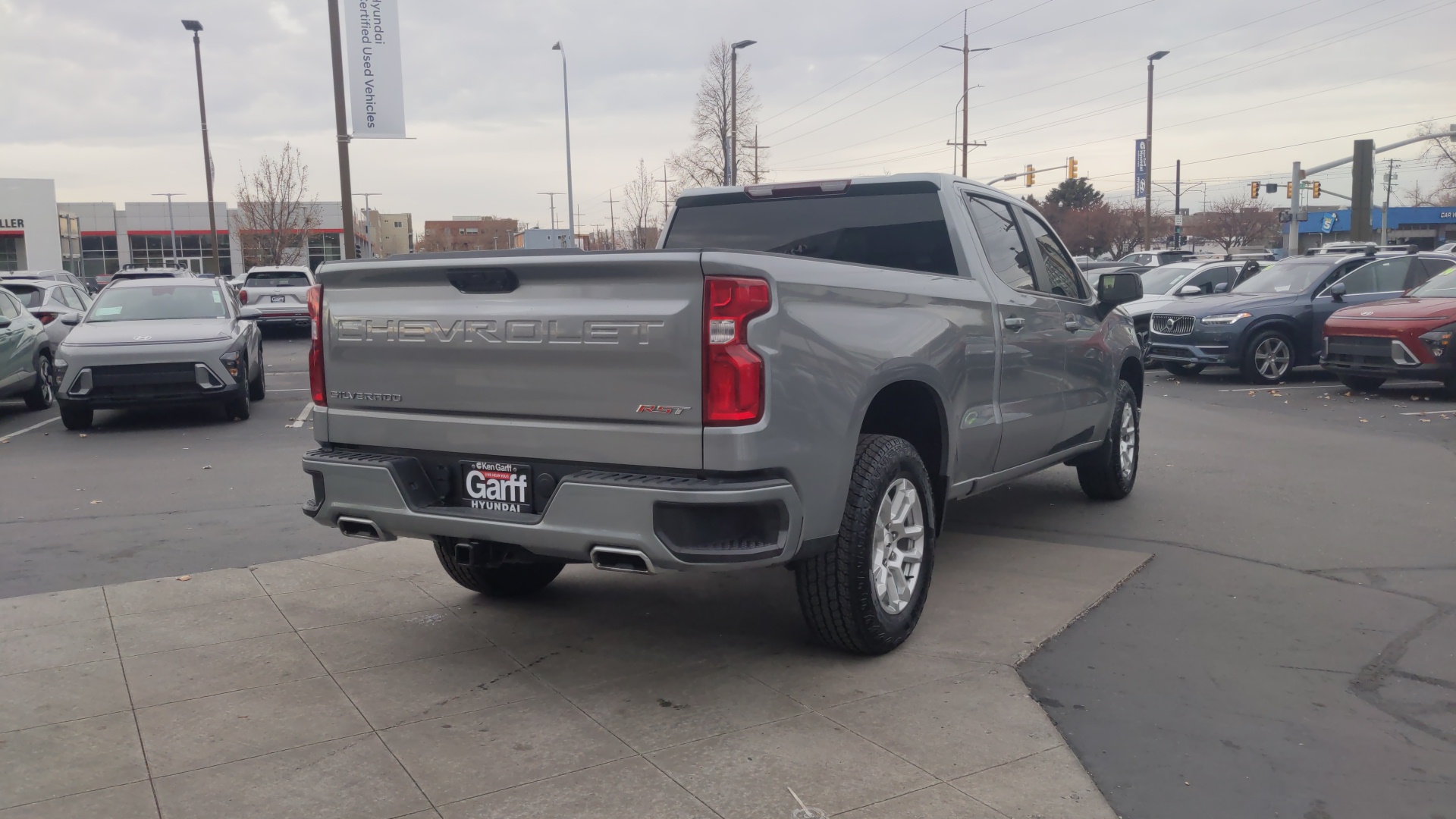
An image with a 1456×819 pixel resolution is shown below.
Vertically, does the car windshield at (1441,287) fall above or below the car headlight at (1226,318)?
above

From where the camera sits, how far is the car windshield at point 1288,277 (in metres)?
15.5

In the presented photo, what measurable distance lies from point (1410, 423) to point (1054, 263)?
675 cm

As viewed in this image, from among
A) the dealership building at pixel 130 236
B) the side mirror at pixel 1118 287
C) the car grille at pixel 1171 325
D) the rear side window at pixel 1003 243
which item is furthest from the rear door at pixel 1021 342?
the dealership building at pixel 130 236

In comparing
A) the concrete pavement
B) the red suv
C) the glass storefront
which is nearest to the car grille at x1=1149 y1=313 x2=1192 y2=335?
the red suv

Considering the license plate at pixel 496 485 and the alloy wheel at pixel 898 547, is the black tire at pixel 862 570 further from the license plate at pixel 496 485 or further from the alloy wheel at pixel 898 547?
the license plate at pixel 496 485

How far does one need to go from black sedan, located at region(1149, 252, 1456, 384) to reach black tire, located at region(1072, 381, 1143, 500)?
8529mm

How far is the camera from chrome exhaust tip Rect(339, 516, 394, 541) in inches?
170

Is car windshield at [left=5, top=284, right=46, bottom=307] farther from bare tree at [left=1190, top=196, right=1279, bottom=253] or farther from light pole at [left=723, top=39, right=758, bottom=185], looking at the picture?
bare tree at [left=1190, top=196, right=1279, bottom=253]

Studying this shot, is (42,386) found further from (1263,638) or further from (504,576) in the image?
(1263,638)

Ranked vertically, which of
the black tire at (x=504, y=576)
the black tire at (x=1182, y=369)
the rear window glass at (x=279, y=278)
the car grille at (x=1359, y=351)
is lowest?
the black tire at (x=1182, y=369)

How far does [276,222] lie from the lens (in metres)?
56.2

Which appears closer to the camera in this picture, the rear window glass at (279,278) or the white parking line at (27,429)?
the white parking line at (27,429)

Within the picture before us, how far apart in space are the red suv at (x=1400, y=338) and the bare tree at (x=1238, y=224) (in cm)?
7171

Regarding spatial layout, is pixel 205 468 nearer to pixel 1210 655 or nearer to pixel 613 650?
pixel 613 650
